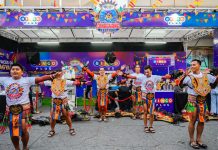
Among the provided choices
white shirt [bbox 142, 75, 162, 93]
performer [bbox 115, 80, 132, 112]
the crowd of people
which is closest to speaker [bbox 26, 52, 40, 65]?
performer [bbox 115, 80, 132, 112]

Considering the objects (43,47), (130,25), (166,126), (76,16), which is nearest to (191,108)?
(166,126)

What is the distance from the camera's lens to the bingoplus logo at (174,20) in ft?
28.2

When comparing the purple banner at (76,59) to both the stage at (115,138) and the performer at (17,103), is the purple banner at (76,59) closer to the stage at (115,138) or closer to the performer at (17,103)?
the stage at (115,138)

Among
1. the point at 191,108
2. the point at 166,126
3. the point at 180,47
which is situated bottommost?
the point at 166,126

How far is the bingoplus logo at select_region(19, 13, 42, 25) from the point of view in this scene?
8.45m

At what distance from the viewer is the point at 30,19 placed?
332 inches

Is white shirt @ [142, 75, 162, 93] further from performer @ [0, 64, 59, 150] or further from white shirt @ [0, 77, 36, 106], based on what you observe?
white shirt @ [0, 77, 36, 106]

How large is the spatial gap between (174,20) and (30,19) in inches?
211

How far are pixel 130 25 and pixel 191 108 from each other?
194 inches

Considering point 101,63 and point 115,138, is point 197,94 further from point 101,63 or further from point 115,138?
point 101,63

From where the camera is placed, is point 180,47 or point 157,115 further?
point 180,47

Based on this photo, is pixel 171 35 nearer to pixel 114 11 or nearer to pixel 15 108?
pixel 114 11

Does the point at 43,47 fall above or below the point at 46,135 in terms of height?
above

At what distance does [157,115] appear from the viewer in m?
7.59
